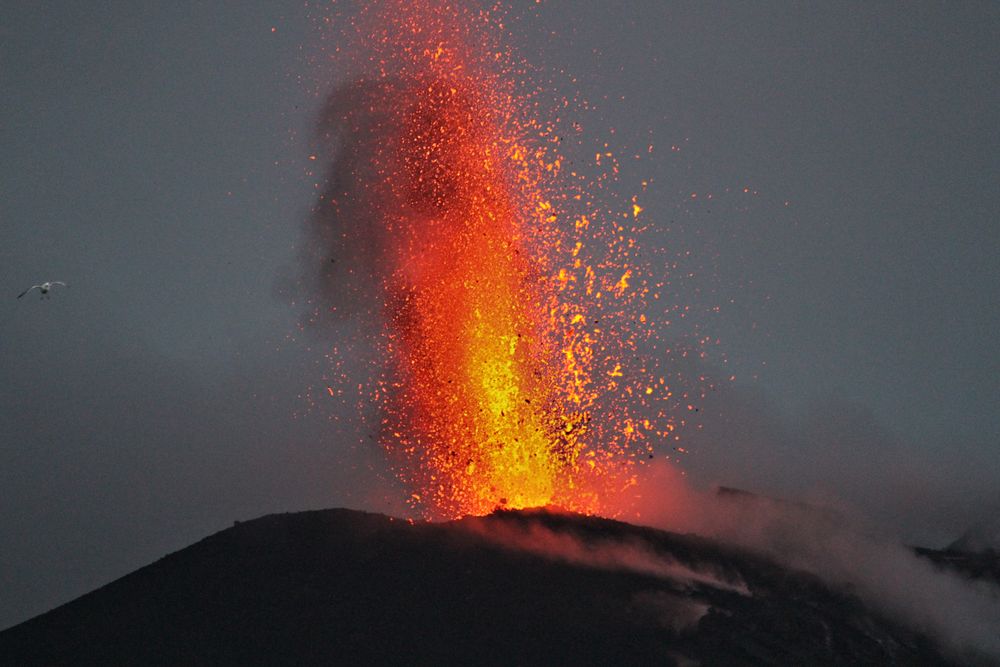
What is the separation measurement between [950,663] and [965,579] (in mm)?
29962

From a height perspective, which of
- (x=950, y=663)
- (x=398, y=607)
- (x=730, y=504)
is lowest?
(x=950, y=663)

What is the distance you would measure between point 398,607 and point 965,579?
211ft

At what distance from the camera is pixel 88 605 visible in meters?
75.2

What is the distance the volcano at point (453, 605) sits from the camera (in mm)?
66688

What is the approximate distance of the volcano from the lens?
219 ft

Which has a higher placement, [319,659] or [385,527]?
[385,527]

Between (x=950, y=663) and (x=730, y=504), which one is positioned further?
(x=730, y=504)

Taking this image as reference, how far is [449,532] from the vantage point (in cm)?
7869

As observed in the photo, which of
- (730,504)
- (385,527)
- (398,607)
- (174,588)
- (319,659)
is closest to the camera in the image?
(319,659)

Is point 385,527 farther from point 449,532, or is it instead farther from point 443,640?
point 443,640

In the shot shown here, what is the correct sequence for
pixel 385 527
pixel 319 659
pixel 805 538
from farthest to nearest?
pixel 805 538
pixel 385 527
pixel 319 659

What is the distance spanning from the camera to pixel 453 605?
230 ft

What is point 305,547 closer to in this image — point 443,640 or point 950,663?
point 443,640

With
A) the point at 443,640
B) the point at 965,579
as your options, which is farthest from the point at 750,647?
the point at 965,579
